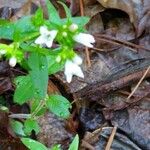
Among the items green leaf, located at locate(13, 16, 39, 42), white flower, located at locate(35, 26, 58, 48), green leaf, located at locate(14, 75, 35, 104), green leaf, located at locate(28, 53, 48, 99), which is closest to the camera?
white flower, located at locate(35, 26, 58, 48)

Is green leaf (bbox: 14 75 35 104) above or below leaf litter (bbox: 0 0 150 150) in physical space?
above

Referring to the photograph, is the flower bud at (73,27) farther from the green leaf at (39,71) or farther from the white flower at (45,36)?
the green leaf at (39,71)

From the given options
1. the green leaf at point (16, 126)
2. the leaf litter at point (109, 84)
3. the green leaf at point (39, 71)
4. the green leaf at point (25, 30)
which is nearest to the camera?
the green leaf at point (25, 30)

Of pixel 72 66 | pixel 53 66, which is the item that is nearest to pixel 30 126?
pixel 53 66

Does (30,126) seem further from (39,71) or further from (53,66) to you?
(39,71)

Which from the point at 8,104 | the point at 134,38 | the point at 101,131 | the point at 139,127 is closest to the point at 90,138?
the point at 101,131

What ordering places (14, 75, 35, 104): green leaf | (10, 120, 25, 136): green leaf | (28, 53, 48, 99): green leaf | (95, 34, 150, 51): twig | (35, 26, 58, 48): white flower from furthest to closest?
(95, 34, 150, 51): twig → (10, 120, 25, 136): green leaf → (14, 75, 35, 104): green leaf → (28, 53, 48, 99): green leaf → (35, 26, 58, 48): white flower

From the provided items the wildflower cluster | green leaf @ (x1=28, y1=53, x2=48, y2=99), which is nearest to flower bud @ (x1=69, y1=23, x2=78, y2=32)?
the wildflower cluster

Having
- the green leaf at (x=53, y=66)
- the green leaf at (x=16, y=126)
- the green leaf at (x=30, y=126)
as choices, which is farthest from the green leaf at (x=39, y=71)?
the green leaf at (x=16, y=126)

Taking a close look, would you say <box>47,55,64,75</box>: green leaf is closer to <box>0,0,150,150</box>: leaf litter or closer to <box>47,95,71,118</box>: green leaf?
<box>47,95,71,118</box>: green leaf
